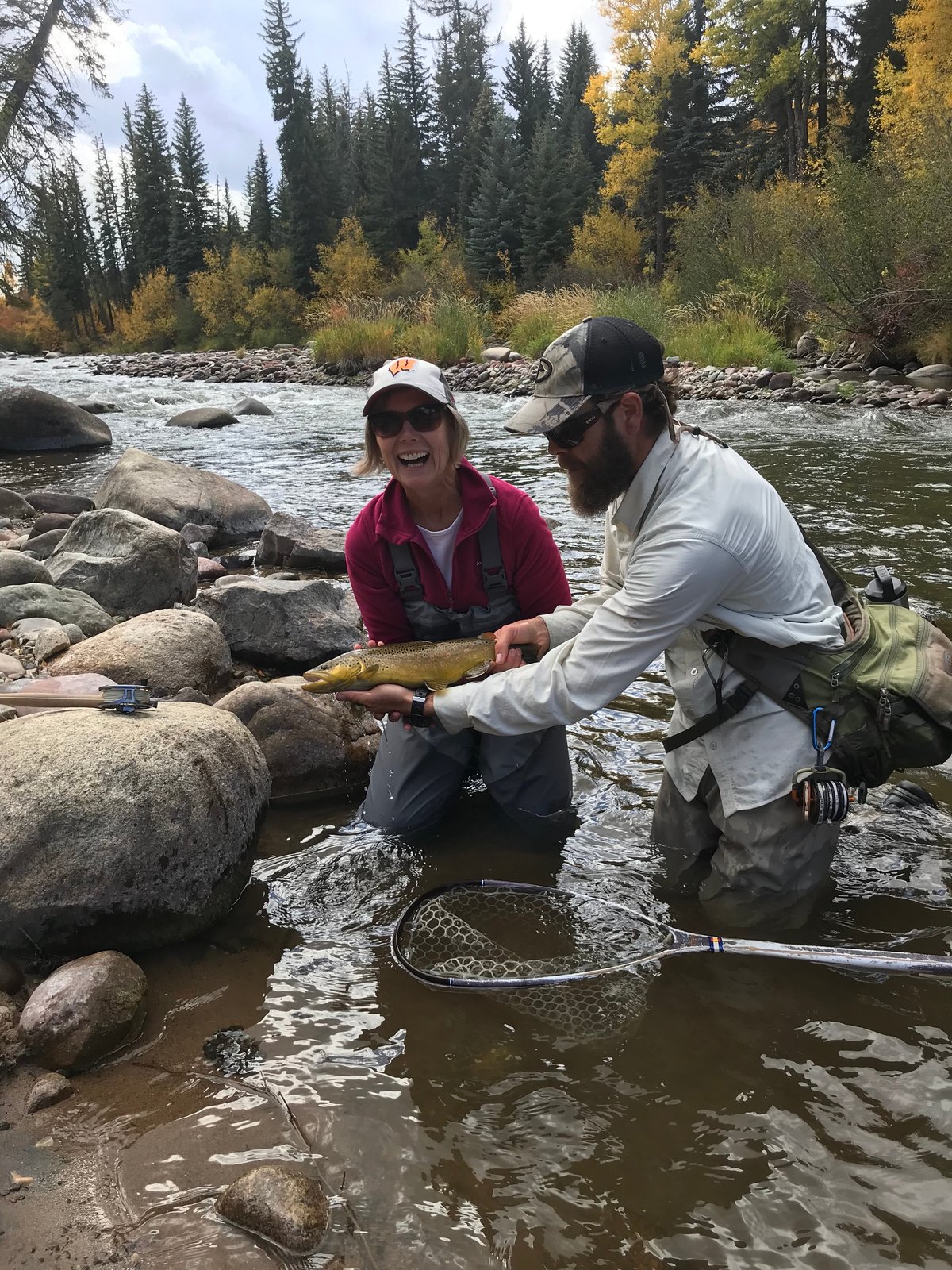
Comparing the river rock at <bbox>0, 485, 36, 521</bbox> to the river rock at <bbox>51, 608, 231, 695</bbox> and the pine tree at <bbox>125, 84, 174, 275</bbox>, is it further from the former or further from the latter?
the pine tree at <bbox>125, 84, 174, 275</bbox>

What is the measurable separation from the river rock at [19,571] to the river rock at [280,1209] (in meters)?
5.34

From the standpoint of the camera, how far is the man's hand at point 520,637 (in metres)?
3.71

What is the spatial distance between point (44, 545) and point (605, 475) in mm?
7167

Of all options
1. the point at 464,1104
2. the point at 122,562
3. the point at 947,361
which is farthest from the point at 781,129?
the point at 464,1104

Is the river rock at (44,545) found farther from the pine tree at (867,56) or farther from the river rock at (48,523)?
the pine tree at (867,56)

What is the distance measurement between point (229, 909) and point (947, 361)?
21.2 m

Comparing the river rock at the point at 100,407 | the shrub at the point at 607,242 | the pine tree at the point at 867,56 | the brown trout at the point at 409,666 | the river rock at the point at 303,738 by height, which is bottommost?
the river rock at the point at 303,738

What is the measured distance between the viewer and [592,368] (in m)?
2.89

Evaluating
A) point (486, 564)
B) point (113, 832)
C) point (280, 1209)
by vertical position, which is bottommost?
point (280, 1209)

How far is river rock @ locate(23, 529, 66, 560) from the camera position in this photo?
8.41 metres

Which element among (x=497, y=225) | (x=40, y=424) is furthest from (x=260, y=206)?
(x=40, y=424)

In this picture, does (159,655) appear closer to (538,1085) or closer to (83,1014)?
(83,1014)

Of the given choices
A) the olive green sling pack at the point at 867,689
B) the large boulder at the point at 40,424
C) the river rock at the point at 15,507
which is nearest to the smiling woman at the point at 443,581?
the olive green sling pack at the point at 867,689

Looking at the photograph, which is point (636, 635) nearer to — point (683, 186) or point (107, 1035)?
point (107, 1035)
